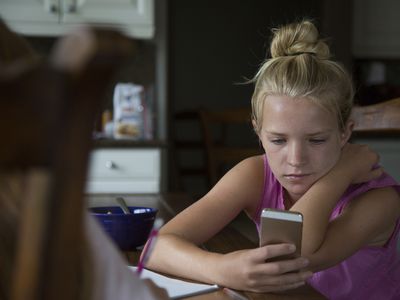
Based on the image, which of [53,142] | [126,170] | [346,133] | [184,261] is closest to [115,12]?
[126,170]

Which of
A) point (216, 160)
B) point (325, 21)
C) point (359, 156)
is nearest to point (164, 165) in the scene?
point (216, 160)

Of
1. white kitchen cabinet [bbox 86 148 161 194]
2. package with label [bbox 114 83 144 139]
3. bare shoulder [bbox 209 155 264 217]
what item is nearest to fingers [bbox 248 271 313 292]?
bare shoulder [bbox 209 155 264 217]

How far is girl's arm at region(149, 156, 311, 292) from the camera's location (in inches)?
30.3

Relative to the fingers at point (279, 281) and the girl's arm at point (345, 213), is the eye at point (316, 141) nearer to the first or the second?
the girl's arm at point (345, 213)

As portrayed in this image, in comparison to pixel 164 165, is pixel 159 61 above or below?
above

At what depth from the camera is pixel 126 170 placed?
296 cm

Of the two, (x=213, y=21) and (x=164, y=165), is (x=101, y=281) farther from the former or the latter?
(x=213, y=21)

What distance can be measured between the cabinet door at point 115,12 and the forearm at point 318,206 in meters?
2.20

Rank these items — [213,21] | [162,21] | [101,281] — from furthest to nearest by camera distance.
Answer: [213,21] → [162,21] → [101,281]

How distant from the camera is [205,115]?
311 cm

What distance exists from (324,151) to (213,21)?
14.7 ft

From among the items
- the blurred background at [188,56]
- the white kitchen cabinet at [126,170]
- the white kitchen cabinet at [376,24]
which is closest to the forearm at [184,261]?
the blurred background at [188,56]

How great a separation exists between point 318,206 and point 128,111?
2.28m

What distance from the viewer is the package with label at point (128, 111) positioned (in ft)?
10.4
